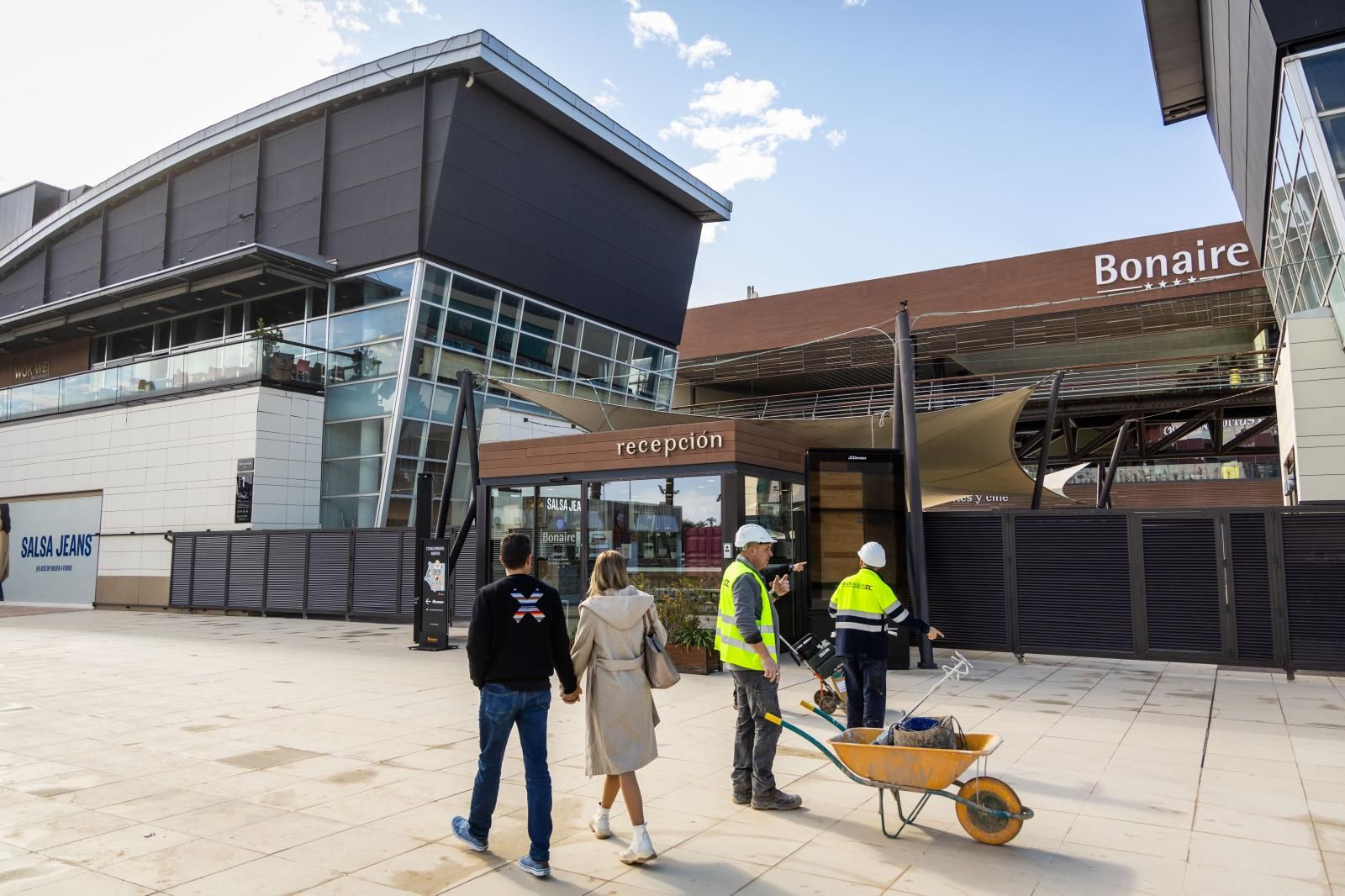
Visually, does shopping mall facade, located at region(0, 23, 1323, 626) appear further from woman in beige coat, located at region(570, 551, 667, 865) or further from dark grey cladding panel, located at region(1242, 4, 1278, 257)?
woman in beige coat, located at region(570, 551, 667, 865)

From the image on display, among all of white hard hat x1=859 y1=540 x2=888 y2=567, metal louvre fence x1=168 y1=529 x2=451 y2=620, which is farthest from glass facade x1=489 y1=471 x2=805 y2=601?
white hard hat x1=859 y1=540 x2=888 y2=567

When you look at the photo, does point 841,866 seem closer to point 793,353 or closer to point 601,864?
point 601,864

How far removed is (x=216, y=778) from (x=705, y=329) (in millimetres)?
32851

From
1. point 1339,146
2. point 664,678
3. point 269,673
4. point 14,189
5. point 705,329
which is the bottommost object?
point 269,673

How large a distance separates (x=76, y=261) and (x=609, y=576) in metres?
35.3

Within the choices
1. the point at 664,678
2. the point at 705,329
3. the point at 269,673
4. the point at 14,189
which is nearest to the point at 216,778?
the point at 664,678

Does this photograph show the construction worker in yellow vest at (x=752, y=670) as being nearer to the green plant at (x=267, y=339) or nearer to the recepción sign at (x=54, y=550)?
the green plant at (x=267, y=339)

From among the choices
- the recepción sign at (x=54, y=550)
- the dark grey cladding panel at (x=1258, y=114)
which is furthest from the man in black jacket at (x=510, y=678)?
the recepción sign at (x=54, y=550)

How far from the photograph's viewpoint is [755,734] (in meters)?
5.46

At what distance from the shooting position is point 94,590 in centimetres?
2556

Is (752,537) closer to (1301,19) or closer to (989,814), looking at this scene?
(989,814)

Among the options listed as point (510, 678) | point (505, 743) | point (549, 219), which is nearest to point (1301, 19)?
point (510, 678)

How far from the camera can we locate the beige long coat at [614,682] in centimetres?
463

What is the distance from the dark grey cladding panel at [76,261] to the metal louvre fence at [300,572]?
1441 centimetres
